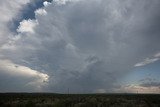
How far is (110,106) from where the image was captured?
51.2 metres

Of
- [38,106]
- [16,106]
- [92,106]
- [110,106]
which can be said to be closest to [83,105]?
[92,106]

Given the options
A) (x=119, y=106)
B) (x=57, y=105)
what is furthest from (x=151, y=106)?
(x=57, y=105)

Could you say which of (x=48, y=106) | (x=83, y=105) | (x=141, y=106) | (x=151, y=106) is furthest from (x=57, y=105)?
(x=151, y=106)

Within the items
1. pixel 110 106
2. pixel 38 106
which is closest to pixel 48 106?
pixel 38 106

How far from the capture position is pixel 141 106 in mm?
50469

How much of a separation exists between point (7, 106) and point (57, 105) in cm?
1184

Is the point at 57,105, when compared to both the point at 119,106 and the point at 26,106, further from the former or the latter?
the point at 119,106

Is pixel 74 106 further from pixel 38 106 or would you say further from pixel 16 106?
pixel 16 106

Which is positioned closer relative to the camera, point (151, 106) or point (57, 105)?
point (57, 105)

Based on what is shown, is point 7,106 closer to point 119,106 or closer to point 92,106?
point 92,106

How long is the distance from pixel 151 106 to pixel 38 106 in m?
25.5

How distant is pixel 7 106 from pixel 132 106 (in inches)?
1100

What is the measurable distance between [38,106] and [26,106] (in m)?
2.56

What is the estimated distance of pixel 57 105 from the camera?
49.2 meters
